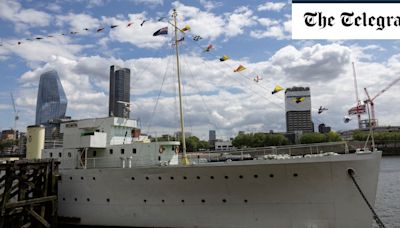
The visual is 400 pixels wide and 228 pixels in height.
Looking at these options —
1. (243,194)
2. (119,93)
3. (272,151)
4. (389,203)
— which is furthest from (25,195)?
(389,203)

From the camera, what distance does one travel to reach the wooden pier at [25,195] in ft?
50.9

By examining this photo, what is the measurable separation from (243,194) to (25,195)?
12.0 m

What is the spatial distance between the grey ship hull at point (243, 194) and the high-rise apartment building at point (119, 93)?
490 cm

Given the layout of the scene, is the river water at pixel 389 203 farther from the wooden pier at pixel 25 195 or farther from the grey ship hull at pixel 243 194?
the wooden pier at pixel 25 195

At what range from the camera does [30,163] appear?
16750 millimetres

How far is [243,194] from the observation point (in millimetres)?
14297

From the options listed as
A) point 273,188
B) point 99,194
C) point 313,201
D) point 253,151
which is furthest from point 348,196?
point 99,194

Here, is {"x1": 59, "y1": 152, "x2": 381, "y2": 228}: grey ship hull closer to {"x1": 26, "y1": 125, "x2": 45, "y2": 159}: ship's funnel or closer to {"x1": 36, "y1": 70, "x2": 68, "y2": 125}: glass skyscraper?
{"x1": 26, "y1": 125, "x2": 45, "y2": 159}: ship's funnel

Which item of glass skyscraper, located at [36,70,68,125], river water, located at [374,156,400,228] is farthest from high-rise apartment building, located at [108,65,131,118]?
glass skyscraper, located at [36,70,68,125]

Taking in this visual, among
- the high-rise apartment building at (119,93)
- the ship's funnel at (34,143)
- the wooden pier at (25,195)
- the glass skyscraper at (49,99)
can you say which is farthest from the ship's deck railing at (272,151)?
the glass skyscraper at (49,99)

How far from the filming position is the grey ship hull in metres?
13.4

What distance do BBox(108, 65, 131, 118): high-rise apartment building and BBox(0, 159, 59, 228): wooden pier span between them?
5.01 meters

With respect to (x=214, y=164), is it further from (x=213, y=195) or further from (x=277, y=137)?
(x=277, y=137)

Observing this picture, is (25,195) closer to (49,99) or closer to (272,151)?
(272,151)
